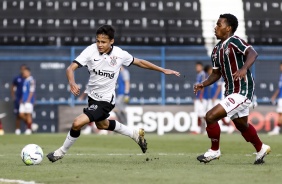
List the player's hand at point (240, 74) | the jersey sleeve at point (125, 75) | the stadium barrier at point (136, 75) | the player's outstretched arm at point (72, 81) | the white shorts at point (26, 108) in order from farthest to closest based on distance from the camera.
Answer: the stadium barrier at point (136, 75) → the white shorts at point (26, 108) → the jersey sleeve at point (125, 75) → the player's outstretched arm at point (72, 81) → the player's hand at point (240, 74)

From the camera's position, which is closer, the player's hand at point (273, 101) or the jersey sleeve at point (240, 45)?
the jersey sleeve at point (240, 45)

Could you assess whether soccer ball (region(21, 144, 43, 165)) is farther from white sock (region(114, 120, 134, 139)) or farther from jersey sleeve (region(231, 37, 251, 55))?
jersey sleeve (region(231, 37, 251, 55))

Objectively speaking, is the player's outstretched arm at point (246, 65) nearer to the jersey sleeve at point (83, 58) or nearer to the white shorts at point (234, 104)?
the white shorts at point (234, 104)

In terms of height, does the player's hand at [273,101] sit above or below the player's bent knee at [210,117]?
below

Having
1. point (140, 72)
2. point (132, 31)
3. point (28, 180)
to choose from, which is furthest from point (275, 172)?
point (132, 31)

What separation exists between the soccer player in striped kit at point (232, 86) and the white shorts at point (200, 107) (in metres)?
13.0

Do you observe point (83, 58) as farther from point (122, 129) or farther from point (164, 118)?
point (164, 118)

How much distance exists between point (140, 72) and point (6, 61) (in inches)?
161

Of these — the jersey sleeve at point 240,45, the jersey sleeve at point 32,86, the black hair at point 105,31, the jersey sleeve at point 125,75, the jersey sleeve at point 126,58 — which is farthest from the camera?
the jersey sleeve at point 32,86

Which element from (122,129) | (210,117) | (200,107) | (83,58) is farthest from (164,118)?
(210,117)

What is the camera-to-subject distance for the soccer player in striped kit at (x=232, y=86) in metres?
10.6

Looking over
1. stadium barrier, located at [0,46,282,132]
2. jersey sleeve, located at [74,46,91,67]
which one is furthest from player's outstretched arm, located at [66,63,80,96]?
stadium barrier, located at [0,46,282,132]

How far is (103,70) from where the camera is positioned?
11.5m

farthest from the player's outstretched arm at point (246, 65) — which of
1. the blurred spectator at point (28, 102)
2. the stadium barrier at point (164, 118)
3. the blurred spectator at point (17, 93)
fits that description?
the blurred spectator at point (17, 93)
